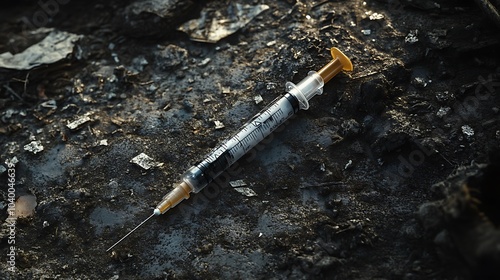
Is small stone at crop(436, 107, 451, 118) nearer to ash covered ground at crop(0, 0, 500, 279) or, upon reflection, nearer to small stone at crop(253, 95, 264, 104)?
ash covered ground at crop(0, 0, 500, 279)

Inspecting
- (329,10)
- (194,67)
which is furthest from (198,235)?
(329,10)

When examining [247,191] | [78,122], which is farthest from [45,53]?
[247,191]

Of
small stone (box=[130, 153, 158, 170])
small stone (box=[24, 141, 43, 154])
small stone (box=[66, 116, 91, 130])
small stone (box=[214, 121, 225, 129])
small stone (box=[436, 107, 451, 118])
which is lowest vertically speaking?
small stone (box=[130, 153, 158, 170])

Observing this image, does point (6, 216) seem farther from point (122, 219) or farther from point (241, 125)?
point (241, 125)

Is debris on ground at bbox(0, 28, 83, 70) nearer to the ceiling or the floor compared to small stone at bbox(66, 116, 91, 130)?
nearer to the ceiling

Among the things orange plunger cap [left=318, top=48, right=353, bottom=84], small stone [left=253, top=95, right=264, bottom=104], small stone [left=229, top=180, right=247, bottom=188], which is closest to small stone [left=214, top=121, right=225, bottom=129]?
small stone [left=253, top=95, right=264, bottom=104]

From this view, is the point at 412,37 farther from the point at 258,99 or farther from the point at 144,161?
the point at 144,161
